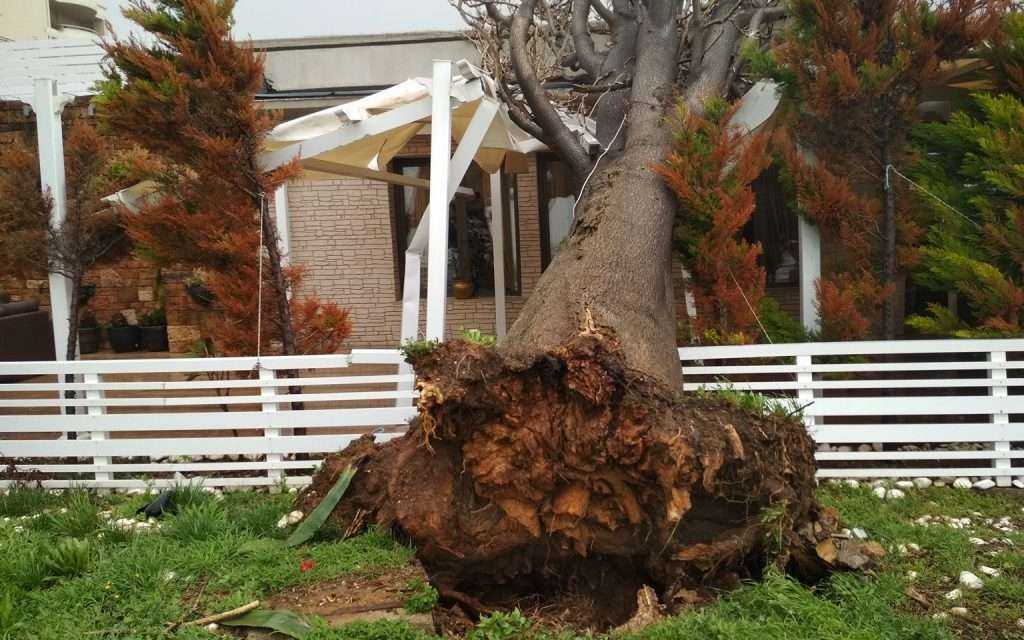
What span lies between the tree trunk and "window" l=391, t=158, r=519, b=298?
18.2ft

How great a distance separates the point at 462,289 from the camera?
10.9 meters

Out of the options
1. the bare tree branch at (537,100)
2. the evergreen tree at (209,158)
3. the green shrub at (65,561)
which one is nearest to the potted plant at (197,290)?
the evergreen tree at (209,158)

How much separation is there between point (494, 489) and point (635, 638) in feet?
2.56

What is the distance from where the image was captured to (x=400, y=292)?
35.6ft

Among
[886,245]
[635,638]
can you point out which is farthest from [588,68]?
[635,638]

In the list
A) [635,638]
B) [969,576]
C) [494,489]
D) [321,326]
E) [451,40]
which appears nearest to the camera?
[635,638]

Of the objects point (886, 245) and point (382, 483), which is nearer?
point (382, 483)

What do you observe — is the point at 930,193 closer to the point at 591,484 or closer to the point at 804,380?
the point at 804,380

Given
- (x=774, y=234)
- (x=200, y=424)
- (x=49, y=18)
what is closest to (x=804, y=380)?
(x=200, y=424)

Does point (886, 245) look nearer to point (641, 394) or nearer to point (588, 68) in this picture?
point (588, 68)

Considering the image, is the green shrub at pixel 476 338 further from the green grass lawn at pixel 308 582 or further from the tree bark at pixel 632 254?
the green grass lawn at pixel 308 582

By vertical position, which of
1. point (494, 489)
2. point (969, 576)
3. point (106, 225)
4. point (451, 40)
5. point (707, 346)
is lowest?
point (969, 576)

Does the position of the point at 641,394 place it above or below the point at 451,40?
below

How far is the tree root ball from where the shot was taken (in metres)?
3.10
